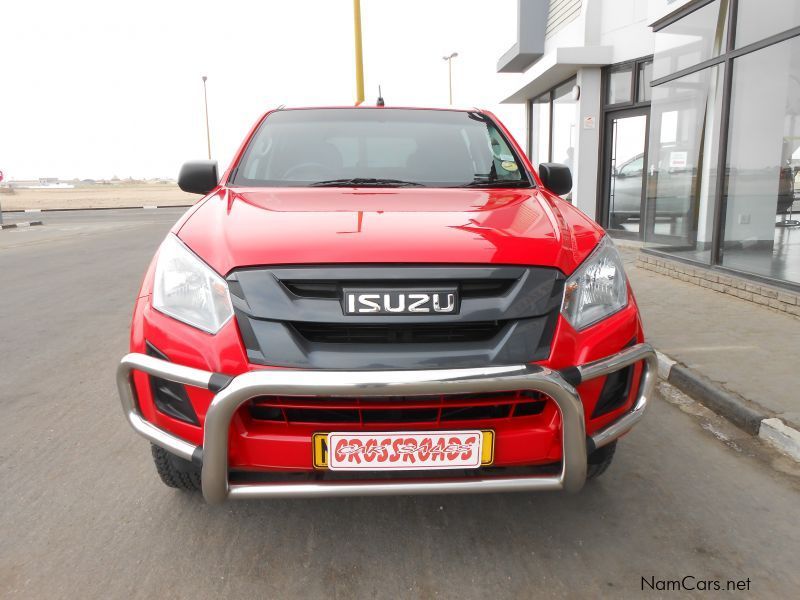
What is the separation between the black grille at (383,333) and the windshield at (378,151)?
1235 mm

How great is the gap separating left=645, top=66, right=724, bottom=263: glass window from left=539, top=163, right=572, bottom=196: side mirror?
15.5ft

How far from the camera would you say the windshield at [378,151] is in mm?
3189

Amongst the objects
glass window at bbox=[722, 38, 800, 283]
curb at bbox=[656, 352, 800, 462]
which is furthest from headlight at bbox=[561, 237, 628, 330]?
glass window at bbox=[722, 38, 800, 283]

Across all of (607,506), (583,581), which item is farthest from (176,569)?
(607,506)

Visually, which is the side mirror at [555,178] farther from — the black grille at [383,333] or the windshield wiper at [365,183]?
the black grille at [383,333]

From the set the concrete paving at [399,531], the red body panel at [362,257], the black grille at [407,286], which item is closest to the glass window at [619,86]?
the concrete paving at [399,531]

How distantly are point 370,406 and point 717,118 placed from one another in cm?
716

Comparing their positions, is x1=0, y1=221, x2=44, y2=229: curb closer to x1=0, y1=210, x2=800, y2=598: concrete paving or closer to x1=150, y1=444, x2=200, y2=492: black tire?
x1=0, y1=210, x2=800, y2=598: concrete paving

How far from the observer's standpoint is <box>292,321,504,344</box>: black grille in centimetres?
200

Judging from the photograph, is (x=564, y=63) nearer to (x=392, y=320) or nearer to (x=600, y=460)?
(x=600, y=460)

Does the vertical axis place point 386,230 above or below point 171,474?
above

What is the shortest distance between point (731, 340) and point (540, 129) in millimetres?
11537

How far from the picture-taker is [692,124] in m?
8.20

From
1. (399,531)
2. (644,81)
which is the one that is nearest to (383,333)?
(399,531)
